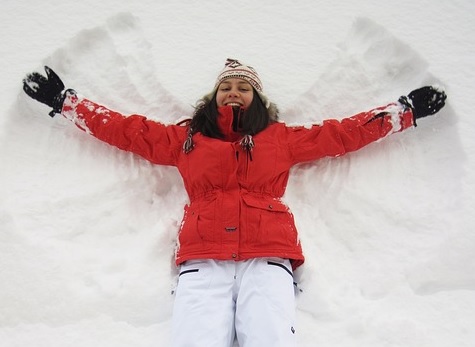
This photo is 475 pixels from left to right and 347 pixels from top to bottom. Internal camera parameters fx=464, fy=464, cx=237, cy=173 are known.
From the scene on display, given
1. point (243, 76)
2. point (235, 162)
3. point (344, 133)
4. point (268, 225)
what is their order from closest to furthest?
point (268, 225) → point (235, 162) → point (344, 133) → point (243, 76)

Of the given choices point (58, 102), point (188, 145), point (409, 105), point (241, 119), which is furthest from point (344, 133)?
point (58, 102)

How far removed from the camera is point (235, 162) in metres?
1.88

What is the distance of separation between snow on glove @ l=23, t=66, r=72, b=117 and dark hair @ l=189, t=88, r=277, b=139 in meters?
0.64

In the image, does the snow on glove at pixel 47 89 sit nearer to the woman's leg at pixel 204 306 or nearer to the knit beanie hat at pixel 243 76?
the knit beanie hat at pixel 243 76

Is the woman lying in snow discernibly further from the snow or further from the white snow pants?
the snow

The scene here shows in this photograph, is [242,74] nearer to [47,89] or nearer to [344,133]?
[344,133]

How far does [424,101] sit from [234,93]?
0.87 metres

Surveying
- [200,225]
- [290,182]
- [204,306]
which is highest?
[290,182]

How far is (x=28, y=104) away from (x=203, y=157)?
991 mm

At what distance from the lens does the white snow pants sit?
158 centimetres

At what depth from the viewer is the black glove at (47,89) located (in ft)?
7.13

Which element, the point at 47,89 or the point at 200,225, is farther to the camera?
the point at 47,89

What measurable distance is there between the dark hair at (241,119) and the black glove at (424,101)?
62 cm

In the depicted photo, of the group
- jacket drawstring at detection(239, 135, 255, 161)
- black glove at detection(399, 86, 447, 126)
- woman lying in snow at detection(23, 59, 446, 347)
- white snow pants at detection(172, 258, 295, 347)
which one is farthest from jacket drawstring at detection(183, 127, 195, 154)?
black glove at detection(399, 86, 447, 126)
